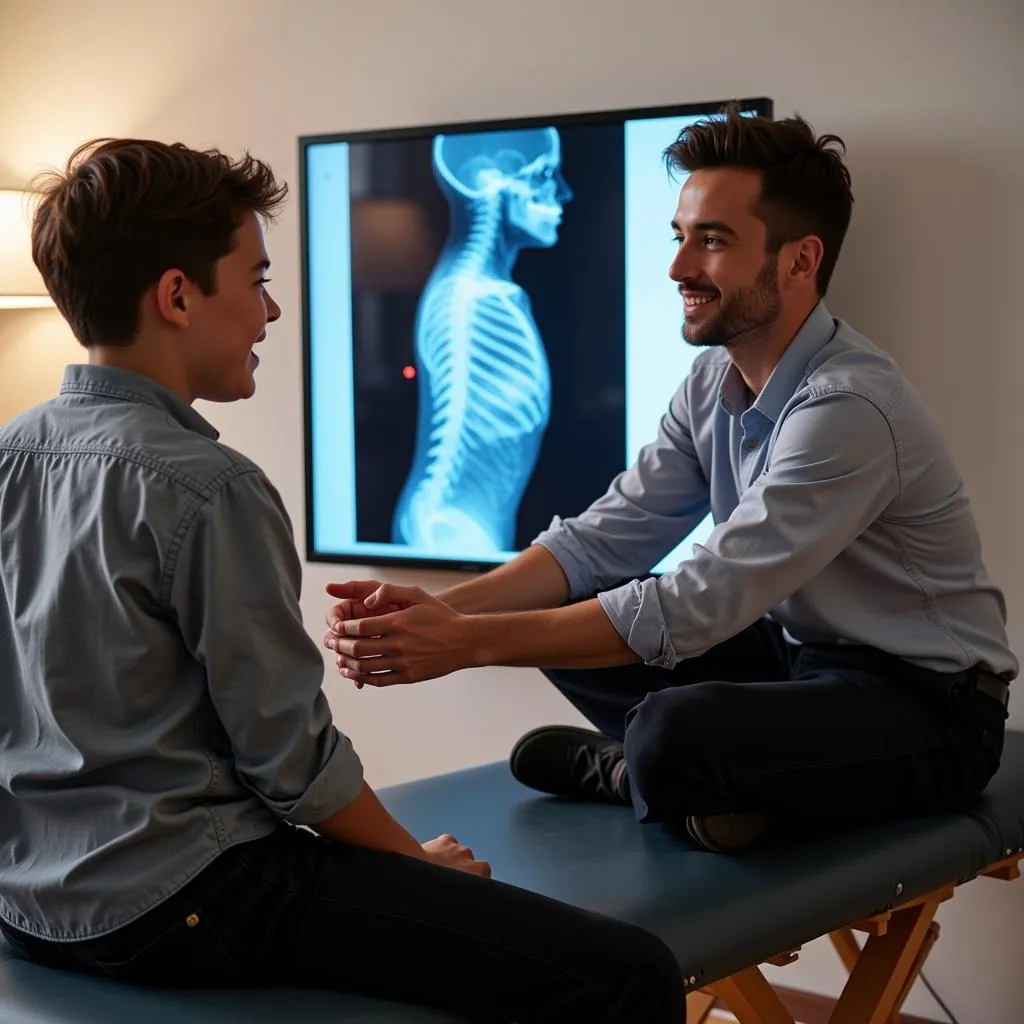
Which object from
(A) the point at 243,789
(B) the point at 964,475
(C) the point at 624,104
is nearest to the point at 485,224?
(C) the point at 624,104

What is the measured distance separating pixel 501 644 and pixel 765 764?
1.14 feet

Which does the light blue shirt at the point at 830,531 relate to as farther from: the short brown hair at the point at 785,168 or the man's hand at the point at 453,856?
the man's hand at the point at 453,856

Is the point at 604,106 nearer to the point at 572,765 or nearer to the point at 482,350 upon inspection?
the point at 482,350

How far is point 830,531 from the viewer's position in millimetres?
1800

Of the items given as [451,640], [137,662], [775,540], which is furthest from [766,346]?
[137,662]

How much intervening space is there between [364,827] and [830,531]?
2.39 feet

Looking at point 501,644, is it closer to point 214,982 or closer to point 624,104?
point 214,982

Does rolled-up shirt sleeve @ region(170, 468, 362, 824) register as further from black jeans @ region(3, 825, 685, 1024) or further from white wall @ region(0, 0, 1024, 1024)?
white wall @ region(0, 0, 1024, 1024)

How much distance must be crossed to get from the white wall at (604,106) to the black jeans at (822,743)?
0.41 meters

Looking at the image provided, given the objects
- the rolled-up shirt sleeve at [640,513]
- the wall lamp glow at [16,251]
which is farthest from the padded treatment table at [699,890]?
the wall lamp glow at [16,251]

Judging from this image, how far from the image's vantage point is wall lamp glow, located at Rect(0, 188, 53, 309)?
297cm

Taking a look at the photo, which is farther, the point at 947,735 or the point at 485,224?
the point at 485,224

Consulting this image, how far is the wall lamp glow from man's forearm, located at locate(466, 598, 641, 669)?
1.61 m

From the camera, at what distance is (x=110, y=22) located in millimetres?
3137
